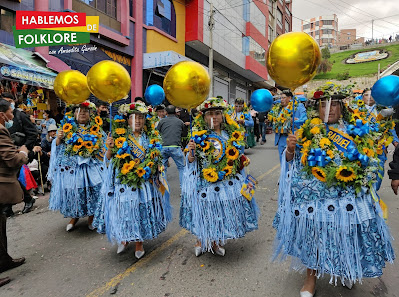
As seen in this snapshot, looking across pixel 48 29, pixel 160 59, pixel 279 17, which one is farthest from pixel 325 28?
pixel 48 29

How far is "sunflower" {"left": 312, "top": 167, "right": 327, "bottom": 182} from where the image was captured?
2541 mm

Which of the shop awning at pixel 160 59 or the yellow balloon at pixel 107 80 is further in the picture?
the shop awning at pixel 160 59

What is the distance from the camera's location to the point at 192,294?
277 cm

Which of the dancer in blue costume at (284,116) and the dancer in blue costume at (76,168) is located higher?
the dancer in blue costume at (284,116)

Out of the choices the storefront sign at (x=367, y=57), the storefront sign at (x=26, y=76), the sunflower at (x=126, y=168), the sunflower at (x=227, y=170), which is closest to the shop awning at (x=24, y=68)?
the storefront sign at (x=26, y=76)

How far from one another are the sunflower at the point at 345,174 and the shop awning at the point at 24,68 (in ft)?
27.2

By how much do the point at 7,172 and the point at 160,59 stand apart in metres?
11.3

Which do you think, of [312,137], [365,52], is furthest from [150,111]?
[365,52]

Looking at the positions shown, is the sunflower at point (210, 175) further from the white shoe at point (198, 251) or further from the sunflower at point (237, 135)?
the white shoe at point (198, 251)

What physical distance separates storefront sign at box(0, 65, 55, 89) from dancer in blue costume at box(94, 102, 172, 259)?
18.7 feet

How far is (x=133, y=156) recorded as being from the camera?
3.67 metres

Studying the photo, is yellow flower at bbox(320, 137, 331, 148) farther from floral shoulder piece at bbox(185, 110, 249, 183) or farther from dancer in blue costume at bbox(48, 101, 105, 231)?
dancer in blue costume at bbox(48, 101, 105, 231)

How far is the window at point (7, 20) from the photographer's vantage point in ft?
28.6

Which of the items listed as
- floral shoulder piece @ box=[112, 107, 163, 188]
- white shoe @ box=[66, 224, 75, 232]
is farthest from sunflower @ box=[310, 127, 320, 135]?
white shoe @ box=[66, 224, 75, 232]
